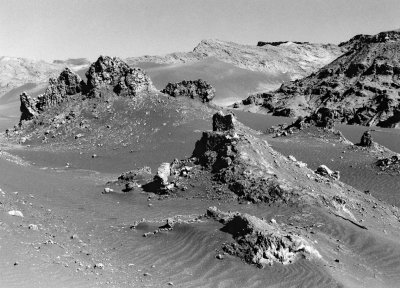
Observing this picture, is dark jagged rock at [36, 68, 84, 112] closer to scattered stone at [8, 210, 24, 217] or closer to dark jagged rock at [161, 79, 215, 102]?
dark jagged rock at [161, 79, 215, 102]

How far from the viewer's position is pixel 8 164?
2589 centimetres

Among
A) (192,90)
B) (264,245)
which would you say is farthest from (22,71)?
(264,245)

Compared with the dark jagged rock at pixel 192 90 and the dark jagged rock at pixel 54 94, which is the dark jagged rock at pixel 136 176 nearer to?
the dark jagged rock at pixel 192 90

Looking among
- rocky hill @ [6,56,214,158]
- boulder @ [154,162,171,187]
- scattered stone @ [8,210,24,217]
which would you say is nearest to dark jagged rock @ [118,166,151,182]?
boulder @ [154,162,171,187]

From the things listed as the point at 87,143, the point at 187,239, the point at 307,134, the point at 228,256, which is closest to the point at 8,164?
the point at 87,143

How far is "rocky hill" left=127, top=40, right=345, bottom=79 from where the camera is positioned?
145 metres

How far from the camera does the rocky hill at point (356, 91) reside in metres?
66.0

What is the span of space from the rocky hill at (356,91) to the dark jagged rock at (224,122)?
42.1 meters

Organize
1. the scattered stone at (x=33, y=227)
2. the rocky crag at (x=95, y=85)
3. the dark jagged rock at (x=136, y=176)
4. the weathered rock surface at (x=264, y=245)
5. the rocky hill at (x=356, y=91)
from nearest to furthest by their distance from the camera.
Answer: the weathered rock surface at (x=264, y=245)
the scattered stone at (x=33, y=227)
the dark jagged rock at (x=136, y=176)
the rocky crag at (x=95, y=85)
the rocky hill at (x=356, y=91)

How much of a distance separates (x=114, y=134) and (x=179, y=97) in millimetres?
7531

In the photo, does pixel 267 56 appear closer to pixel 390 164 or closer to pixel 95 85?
pixel 95 85

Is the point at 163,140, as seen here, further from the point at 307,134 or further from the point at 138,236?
the point at 138,236

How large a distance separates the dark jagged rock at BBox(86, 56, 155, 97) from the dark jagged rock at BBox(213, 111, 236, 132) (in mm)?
15973

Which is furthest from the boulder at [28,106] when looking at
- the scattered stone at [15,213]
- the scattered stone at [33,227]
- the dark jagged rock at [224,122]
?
the scattered stone at [33,227]
